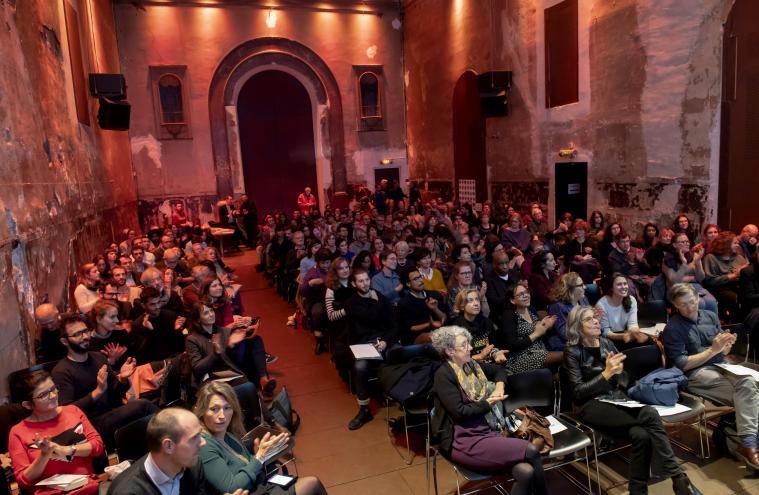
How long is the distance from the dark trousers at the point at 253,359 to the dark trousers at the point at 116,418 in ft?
3.83

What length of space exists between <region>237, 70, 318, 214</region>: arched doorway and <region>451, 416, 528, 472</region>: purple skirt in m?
16.0

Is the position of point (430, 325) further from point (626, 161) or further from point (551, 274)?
point (626, 161)

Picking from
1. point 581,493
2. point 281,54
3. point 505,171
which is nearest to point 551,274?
point 581,493

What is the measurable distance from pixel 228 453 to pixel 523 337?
8.89 feet

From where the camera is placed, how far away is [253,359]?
5.05 m

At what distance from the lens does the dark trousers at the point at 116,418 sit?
369cm

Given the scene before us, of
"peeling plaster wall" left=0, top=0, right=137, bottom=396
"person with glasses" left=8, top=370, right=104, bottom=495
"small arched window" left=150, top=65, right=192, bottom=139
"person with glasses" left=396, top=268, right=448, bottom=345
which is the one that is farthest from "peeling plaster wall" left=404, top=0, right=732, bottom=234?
"peeling plaster wall" left=0, top=0, right=137, bottom=396

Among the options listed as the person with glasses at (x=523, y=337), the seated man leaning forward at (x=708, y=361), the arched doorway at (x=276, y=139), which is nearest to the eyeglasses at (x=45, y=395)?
the person with glasses at (x=523, y=337)

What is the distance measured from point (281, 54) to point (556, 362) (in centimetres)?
1522

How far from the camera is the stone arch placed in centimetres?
1658

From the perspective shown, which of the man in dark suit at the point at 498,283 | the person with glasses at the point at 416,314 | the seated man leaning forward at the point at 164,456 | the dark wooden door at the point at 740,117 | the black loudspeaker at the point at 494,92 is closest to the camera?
the seated man leaning forward at the point at 164,456

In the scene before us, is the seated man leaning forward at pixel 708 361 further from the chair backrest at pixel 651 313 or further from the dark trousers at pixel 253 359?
the dark trousers at pixel 253 359

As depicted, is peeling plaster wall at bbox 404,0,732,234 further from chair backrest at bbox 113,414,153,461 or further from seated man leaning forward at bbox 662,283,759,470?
chair backrest at bbox 113,414,153,461

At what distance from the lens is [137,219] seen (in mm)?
14969
